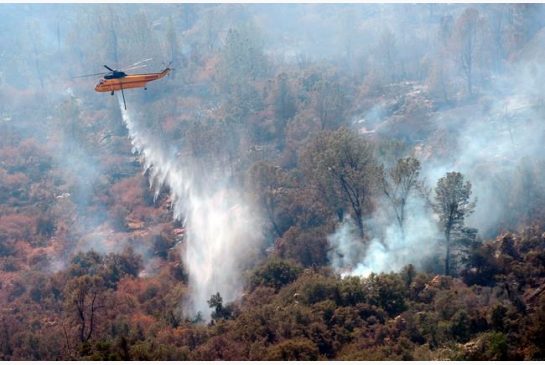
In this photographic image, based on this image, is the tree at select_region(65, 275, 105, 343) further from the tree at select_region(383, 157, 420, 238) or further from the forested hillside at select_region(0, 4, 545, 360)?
the tree at select_region(383, 157, 420, 238)

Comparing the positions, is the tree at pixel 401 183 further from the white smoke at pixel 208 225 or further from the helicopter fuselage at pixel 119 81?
the helicopter fuselage at pixel 119 81

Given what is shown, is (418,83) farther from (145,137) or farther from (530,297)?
(530,297)

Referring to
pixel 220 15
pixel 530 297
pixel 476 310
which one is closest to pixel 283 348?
pixel 476 310

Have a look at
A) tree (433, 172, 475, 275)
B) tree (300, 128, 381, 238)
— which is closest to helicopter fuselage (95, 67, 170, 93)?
tree (300, 128, 381, 238)

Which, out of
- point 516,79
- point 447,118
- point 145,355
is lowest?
point 145,355

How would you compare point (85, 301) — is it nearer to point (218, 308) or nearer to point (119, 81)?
point (218, 308)

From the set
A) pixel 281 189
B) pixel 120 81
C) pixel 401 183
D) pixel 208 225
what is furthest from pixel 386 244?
pixel 120 81
